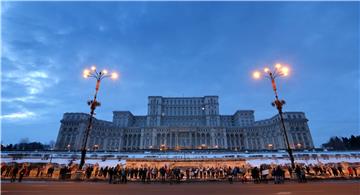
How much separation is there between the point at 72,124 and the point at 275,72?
91.8 m

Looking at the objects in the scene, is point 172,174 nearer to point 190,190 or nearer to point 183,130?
point 190,190

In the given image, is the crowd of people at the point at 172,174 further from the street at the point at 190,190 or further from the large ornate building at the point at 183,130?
the large ornate building at the point at 183,130

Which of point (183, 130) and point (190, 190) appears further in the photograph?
point (183, 130)

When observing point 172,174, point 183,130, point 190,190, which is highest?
point 183,130

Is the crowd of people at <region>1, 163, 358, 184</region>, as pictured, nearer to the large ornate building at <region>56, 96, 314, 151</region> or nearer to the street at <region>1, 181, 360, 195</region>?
the street at <region>1, 181, 360, 195</region>

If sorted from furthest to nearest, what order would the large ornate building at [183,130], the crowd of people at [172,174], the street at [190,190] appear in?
the large ornate building at [183,130] → the crowd of people at [172,174] → the street at [190,190]

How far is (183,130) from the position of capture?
9100 centimetres

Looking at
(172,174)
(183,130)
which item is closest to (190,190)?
(172,174)

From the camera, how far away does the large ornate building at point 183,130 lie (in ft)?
283

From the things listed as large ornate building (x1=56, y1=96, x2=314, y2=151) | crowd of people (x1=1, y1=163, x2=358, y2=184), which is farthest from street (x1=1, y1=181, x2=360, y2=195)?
large ornate building (x1=56, y1=96, x2=314, y2=151)

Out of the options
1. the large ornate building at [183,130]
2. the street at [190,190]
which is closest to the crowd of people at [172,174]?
the street at [190,190]

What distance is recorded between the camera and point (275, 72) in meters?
19.5

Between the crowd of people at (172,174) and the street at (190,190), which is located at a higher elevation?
the crowd of people at (172,174)

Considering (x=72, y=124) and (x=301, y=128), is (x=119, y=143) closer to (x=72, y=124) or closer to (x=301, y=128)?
(x=72, y=124)
